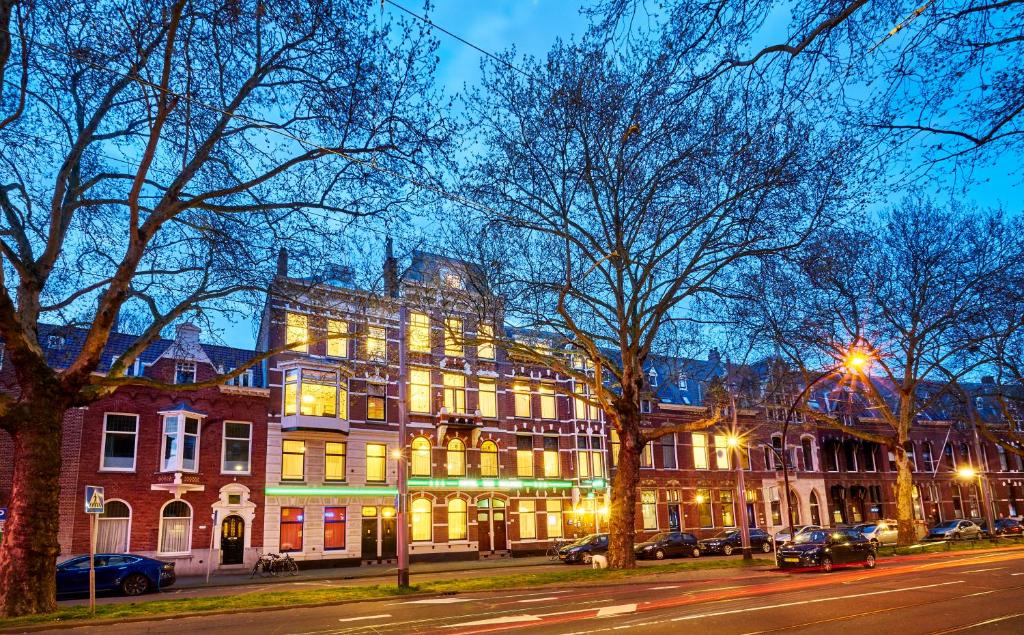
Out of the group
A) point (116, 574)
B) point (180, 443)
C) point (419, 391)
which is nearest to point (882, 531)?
point (419, 391)

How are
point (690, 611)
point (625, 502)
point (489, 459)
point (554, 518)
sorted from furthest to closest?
1. point (554, 518)
2. point (489, 459)
3. point (625, 502)
4. point (690, 611)

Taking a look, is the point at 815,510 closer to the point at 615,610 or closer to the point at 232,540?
the point at 232,540

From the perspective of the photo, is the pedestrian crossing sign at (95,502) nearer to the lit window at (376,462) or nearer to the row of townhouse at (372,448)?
the row of townhouse at (372,448)

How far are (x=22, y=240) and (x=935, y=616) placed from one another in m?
20.4

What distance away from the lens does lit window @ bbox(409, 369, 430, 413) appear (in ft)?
129

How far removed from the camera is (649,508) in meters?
47.3

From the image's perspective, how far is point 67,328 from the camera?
19.4 metres

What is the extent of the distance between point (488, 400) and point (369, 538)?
427 inches

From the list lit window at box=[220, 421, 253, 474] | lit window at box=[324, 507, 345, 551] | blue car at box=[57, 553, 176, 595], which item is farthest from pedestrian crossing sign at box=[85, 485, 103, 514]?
lit window at box=[324, 507, 345, 551]

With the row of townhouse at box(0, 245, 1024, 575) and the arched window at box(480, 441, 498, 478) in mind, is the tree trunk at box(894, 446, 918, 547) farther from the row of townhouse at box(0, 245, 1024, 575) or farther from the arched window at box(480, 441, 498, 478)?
the arched window at box(480, 441, 498, 478)

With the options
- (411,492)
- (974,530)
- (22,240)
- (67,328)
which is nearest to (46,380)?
(22,240)

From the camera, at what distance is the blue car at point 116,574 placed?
846 inches

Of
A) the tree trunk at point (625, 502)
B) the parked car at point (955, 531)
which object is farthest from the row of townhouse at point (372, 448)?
the parked car at point (955, 531)

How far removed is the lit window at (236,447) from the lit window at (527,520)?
16343mm
